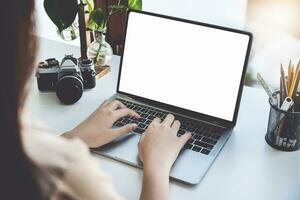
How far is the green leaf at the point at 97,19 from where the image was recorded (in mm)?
1311

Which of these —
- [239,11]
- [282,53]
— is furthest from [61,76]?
[282,53]

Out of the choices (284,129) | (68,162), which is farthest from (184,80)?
(68,162)

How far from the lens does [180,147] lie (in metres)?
1.03

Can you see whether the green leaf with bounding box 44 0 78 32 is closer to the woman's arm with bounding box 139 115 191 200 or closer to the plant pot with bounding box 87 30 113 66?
the plant pot with bounding box 87 30 113 66

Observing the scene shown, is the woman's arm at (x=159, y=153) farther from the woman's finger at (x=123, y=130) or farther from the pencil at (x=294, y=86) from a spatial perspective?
the pencil at (x=294, y=86)

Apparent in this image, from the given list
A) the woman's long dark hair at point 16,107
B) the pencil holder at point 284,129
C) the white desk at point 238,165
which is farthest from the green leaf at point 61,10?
the woman's long dark hair at point 16,107

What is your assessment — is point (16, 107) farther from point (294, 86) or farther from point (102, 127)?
point (294, 86)

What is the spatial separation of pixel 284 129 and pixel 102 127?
0.41 meters

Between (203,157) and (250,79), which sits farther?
(250,79)

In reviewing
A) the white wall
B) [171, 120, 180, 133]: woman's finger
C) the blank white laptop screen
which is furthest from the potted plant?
[171, 120, 180, 133]: woman's finger

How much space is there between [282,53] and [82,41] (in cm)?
67

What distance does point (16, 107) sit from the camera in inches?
21.0

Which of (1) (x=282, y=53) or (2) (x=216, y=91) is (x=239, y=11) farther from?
(2) (x=216, y=91)

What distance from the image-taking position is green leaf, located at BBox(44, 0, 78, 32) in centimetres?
122
